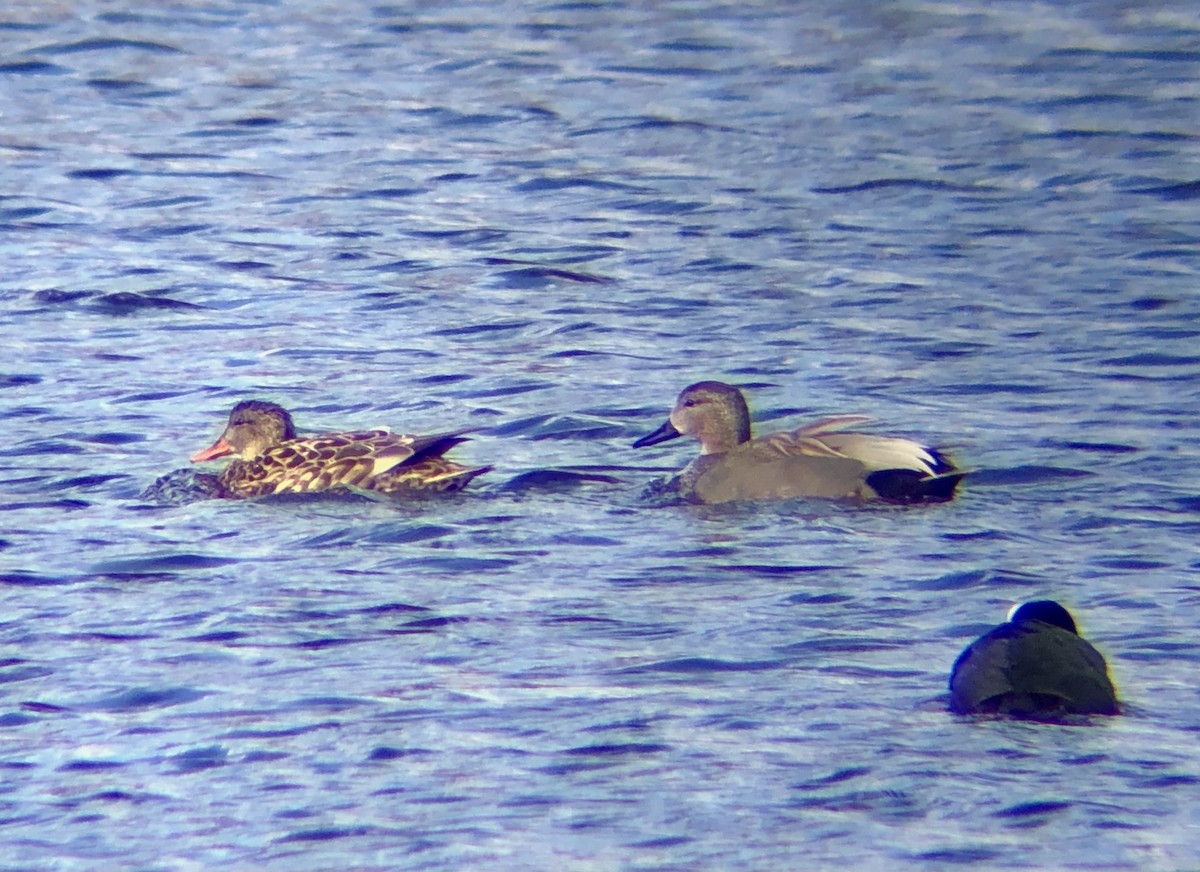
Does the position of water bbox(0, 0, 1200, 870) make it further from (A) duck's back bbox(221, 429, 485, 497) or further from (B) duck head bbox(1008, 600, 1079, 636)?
(B) duck head bbox(1008, 600, 1079, 636)

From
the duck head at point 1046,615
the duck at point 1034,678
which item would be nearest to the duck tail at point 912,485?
the duck head at point 1046,615

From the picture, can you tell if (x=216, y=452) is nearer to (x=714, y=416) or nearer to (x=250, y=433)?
(x=250, y=433)

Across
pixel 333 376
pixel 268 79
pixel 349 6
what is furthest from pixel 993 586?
pixel 349 6

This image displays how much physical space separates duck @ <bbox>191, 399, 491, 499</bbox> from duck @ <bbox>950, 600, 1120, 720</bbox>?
3484 millimetres

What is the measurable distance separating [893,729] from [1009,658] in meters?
0.39

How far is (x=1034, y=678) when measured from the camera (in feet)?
22.1

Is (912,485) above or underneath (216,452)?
underneath

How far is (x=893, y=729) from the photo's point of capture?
6688 mm

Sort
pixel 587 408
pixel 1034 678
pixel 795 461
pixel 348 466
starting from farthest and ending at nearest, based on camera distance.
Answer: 1. pixel 587 408
2. pixel 348 466
3. pixel 795 461
4. pixel 1034 678

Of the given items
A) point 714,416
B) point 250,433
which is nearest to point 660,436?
point 714,416

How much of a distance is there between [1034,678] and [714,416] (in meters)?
3.69

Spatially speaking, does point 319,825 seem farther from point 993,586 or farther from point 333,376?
point 333,376

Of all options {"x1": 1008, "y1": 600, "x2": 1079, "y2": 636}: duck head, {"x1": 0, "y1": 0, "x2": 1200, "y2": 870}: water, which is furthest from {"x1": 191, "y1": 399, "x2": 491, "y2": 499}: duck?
{"x1": 1008, "y1": 600, "x2": 1079, "y2": 636}: duck head

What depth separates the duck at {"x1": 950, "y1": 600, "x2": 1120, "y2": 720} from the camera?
6715 mm
